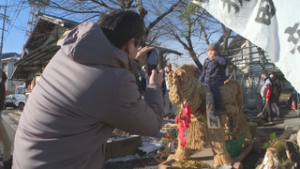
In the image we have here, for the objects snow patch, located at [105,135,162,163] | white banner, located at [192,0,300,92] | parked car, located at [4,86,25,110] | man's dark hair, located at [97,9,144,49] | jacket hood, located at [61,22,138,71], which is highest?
white banner, located at [192,0,300,92]

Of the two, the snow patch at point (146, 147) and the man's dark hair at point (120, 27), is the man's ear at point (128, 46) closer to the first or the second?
the man's dark hair at point (120, 27)

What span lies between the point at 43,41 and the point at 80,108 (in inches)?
477

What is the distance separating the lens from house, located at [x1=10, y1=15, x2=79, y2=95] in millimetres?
7634

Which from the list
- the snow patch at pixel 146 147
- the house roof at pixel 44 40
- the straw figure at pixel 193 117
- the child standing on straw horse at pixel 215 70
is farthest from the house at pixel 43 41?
the straw figure at pixel 193 117

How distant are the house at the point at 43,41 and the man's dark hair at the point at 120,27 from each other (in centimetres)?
635

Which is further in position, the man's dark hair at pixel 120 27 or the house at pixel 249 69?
the house at pixel 249 69

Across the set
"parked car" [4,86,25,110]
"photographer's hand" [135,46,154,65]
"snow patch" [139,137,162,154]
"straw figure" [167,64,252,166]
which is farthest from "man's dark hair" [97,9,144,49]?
"parked car" [4,86,25,110]

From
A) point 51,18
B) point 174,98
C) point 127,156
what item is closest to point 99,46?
point 174,98

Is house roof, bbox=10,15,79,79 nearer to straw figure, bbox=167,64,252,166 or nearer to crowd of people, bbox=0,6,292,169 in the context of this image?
straw figure, bbox=167,64,252,166

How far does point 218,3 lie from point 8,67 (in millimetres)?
37569

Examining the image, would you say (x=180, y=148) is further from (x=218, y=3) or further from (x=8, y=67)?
(x=8, y=67)

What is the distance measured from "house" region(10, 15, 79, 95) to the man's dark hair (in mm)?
6352

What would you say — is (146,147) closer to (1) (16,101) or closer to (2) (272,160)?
(2) (272,160)

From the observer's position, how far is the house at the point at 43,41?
301 inches
